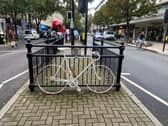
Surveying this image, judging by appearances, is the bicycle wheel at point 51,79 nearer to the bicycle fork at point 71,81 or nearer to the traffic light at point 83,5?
the bicycle fork at point 71,81

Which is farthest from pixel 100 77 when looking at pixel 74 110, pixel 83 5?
pixel 83 5

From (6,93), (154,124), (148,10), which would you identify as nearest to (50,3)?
(148,10)

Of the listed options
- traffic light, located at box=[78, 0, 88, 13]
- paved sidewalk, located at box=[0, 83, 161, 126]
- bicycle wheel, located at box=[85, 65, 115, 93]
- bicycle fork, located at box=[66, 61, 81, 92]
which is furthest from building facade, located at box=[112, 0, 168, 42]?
paved sidewalk, located at box=[0, 83, 161, 126]

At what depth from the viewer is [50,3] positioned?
1373 inches

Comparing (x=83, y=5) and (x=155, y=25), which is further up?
(x=155, y=25)

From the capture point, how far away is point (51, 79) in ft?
15.8

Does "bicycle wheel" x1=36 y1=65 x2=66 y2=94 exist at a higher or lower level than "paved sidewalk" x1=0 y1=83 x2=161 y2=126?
higher

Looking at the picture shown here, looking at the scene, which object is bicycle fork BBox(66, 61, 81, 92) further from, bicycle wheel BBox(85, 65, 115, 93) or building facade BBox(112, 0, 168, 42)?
building facade BBox(112, 0, 168, 42)

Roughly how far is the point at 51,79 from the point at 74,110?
1.24 meters

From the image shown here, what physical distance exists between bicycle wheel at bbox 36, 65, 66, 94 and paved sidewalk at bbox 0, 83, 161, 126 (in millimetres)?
200

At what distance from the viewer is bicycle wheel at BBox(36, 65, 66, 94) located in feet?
15.5

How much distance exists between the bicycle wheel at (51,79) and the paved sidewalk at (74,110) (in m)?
0.20

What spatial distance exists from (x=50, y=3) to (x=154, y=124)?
113ft

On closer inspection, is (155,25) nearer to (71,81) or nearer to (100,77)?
(100,77)
